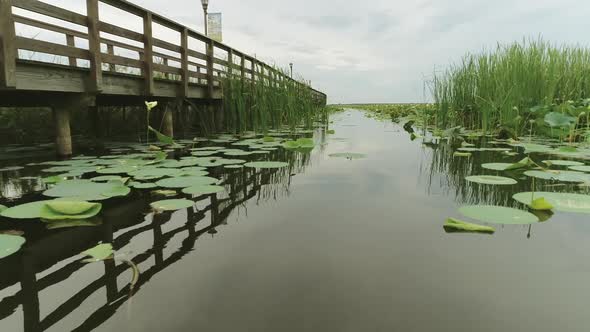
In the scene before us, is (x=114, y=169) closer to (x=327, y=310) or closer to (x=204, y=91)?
(x=327, y=310)

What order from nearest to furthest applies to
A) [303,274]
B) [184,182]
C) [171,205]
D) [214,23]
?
[303,274], [171,205], [184,182], [214,23]

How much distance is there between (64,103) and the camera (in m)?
3.62

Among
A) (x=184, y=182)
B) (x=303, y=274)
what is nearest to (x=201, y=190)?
(x=184, y=182)

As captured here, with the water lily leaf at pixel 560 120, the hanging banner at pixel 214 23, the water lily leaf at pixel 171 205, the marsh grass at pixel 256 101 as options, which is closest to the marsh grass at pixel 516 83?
the water lily leaf at pixel 560 120

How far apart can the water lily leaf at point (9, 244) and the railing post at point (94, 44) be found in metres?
2.78

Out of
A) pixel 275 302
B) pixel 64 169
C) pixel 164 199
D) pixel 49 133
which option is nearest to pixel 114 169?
pixel 64 169

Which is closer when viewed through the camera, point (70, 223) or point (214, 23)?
point (70, 223)

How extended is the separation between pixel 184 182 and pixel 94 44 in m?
2.38

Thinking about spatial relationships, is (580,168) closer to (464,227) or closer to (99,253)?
(464,227)

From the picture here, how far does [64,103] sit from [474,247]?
3.85 metres

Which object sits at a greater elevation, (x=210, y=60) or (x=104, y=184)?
(x=210, y=60)

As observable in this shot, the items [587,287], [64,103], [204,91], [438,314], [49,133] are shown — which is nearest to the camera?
[438,314]

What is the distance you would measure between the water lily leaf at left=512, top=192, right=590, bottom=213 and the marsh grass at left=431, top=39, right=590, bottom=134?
2816 millimetres

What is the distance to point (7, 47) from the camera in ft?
8.82
